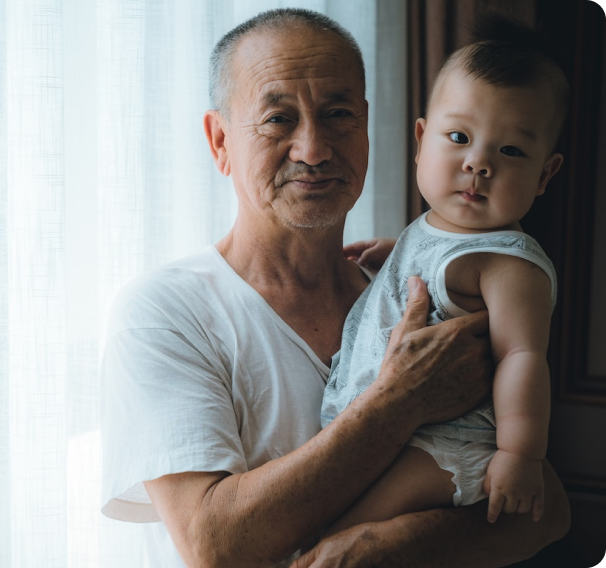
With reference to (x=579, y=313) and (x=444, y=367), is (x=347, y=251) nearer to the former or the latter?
(x=444, y=367)

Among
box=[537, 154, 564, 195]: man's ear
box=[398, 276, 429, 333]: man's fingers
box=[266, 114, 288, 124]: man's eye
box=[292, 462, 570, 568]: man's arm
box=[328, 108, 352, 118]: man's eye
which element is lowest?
box=[292, 462, 570, 568]: man's arm

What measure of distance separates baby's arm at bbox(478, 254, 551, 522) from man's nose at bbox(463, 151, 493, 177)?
144 mm

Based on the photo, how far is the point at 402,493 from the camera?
3.43ft

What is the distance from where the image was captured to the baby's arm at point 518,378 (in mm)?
1020

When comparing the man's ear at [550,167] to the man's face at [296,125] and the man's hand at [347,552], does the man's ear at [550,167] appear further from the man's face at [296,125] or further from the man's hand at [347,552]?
the man's hand at [347,552]

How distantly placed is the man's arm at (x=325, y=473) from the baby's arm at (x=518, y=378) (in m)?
0.05

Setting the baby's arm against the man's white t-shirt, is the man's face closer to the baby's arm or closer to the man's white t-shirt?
the man's white t-shirt

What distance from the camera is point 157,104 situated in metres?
1.48

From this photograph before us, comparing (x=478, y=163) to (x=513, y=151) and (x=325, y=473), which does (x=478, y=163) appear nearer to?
(x=513, y=151)

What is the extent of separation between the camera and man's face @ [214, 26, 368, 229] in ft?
4.15

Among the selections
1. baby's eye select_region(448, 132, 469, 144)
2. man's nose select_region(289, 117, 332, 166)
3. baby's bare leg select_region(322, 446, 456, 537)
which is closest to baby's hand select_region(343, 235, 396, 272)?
man's nose select_region(289, 117, 332, 166)

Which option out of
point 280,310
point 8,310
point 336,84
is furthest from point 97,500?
point 336,84

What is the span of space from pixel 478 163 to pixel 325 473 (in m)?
0.56

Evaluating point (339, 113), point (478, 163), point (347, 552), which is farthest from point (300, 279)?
point (347, 552)
